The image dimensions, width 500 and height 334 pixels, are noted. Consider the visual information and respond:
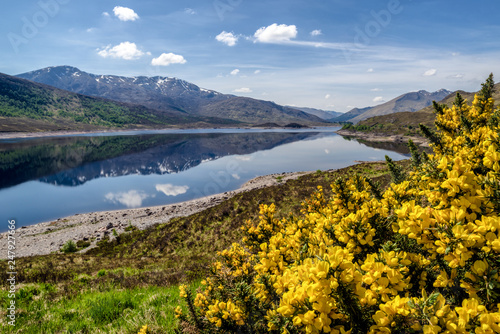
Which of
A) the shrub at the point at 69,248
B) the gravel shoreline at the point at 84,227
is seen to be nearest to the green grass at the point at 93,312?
the shrub at the point at 69,248

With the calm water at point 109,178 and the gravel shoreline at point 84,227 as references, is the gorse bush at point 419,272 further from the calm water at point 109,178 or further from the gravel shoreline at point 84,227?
the calm water at point 109,178

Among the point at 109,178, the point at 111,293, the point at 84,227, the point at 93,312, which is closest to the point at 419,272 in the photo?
the point at 93,312

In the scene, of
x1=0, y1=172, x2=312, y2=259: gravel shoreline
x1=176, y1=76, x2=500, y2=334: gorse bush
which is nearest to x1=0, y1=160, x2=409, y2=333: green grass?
x1=176, y1=76, x2=500, y2=334: gorse bush

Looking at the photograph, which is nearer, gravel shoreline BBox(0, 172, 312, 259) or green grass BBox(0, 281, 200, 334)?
green grass BBox(0, 281, 200, 334)

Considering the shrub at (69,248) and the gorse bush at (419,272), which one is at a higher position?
the gorse bush at (419,272)

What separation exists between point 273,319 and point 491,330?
1.88 m

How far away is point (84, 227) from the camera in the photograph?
29.8m

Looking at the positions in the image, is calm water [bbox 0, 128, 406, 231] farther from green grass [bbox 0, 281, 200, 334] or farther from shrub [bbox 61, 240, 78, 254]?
green grass [bbox 0, 281, 200, 334]

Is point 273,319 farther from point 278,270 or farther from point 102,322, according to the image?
point 102,322

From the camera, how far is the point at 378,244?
3.77m

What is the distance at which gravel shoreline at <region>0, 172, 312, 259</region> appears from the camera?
2502cm

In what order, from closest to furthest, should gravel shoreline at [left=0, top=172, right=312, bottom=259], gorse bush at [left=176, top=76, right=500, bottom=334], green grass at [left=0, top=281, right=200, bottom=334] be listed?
gorse bush at [left=176, top=76, right=500, bottom=334] < green grass at [left=0, top=281, right=200, bottom=334] < gravel shoreline at [left=0, top=172, right=312, bottom=259]

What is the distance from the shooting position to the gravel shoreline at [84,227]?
25.0m

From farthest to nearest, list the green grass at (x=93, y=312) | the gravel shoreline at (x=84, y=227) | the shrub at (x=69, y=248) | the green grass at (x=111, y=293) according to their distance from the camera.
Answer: the gravel shoreline at (x=84, y=227)
the shrub at (x=69, y=248)
the green grass at (x=111, y=293)
the green grass at (x=93, y=312)
